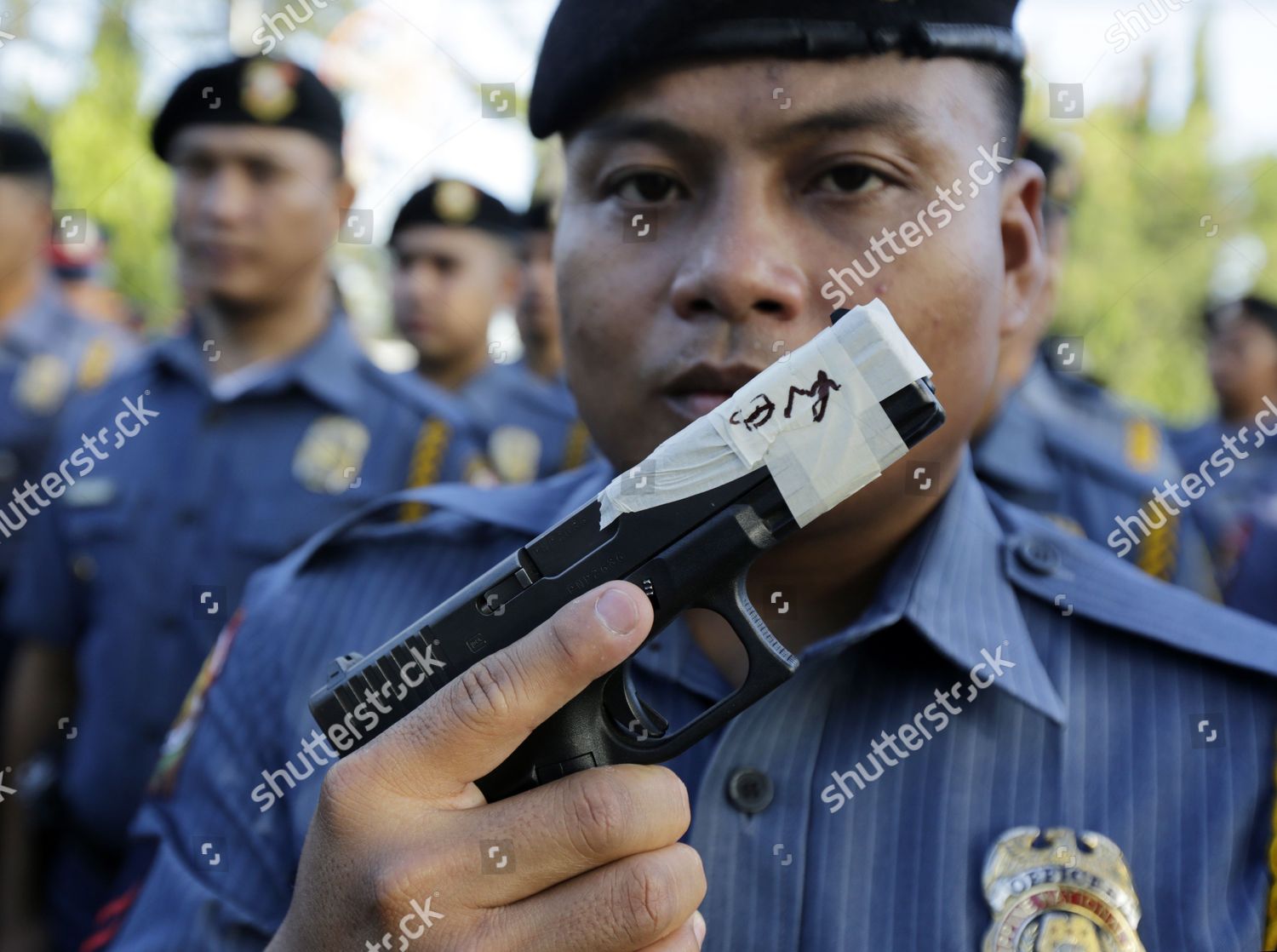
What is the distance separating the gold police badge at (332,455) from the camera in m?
3.84

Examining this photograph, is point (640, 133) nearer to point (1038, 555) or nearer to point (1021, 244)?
point (1021, 244)

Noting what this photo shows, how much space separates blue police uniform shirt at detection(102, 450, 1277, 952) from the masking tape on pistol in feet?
1.27

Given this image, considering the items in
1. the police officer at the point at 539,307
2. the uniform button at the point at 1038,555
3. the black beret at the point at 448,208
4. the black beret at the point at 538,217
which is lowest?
the police officer at the point at 539,307

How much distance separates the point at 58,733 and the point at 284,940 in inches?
104

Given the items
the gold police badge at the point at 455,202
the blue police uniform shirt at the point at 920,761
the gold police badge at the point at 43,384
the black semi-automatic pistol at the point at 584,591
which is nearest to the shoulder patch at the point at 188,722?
the blue police uniform shirt at the point at 920,761

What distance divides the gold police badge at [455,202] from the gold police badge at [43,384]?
2464 millimetres

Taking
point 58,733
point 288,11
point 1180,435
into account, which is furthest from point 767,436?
point 1180,435

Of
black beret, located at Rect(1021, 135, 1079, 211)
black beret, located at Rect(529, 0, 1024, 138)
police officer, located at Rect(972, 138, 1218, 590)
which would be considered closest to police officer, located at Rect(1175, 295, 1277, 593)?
black beret, located at Rect(1021, 135, 1079, 211)

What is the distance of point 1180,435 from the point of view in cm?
1011

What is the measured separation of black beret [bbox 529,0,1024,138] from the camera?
1.57 meters

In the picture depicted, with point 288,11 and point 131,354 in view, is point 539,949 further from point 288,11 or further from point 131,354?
point 131,354

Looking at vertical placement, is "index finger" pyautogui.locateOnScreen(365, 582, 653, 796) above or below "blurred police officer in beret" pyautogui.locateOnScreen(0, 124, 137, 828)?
above

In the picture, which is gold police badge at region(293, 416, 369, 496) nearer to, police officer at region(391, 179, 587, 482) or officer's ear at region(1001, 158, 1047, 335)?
officer's ear at region(1001, 158, 1047, 335)

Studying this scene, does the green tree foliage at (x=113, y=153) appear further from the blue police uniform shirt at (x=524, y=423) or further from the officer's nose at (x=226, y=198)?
the officer's nose at (x=226, y=198)
